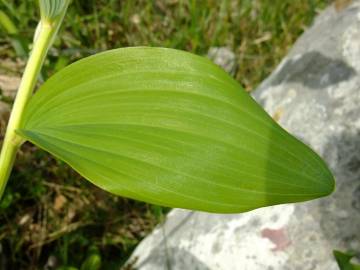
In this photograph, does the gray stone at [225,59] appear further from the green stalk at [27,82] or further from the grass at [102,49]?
the green stalk at [27,82]

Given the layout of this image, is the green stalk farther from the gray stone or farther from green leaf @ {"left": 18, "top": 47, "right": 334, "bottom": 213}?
the gray stone

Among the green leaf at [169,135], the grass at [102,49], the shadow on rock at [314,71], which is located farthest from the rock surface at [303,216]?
the green leaf at [169,135]

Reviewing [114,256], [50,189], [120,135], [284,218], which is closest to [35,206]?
[50,189]

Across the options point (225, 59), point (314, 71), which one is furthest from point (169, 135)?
point (225, 59)

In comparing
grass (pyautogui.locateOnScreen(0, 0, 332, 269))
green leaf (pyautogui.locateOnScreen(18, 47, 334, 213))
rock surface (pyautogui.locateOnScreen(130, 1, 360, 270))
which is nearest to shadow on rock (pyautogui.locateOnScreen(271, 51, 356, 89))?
rock surface (pyautogui.locateOnScreen(130, 1, 360, 270))

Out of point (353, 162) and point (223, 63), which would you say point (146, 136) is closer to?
point (353, 162)
